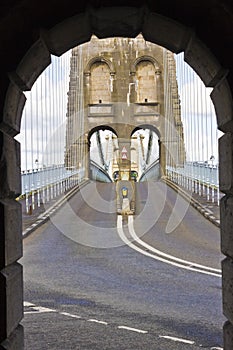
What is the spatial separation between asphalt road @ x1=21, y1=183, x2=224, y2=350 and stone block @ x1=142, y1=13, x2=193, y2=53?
288 centimetres

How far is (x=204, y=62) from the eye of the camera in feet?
12.1

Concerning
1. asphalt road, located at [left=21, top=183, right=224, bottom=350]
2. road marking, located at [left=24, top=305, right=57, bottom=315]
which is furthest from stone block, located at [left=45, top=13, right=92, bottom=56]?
road marking, located at [left=24, top=305, right=57, bottom=315]

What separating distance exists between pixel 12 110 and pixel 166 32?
113cm

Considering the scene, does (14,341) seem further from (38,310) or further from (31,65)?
(38,310)

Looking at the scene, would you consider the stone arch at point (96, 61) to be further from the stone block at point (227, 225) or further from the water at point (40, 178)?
the stone block at point (227, 225)

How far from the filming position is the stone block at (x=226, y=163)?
11.3 feet

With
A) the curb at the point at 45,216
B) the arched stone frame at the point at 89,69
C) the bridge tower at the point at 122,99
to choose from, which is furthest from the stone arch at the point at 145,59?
the curb at the point at 45,216

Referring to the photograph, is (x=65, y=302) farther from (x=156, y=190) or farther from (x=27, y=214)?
(x=156, y=190)

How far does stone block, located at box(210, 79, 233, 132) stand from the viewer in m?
3.47

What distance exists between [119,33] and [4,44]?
88 centimetres

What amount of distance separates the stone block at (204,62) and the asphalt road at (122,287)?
272cm

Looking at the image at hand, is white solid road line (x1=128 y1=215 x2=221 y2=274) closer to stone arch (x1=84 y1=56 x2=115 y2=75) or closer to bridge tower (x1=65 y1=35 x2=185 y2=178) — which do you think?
bridge tower (x1=65 y1=35 x2=185 y2=178)

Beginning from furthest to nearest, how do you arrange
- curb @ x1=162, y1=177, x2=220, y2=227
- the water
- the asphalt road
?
the water, curb @ x1=162, y1=177, x2=220, y2=227, the asphalt road

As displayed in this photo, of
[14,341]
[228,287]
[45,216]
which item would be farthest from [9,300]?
[45,216]
